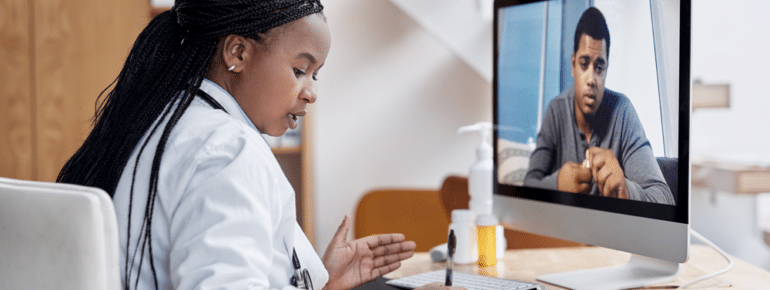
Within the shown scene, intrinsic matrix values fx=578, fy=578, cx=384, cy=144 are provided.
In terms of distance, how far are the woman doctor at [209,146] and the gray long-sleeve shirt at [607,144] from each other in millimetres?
510

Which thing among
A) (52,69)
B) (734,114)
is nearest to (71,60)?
(52,69)

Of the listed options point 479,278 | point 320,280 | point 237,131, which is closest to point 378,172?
point 479,278

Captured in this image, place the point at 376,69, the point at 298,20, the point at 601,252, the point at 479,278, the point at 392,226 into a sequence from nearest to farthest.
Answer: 1. the point at 298,20
2. the point at 479,278
3. the point at 601,252
4. the point at 392,226
5. the point at 376,69

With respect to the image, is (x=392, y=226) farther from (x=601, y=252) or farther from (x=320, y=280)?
(x=320, y=280)

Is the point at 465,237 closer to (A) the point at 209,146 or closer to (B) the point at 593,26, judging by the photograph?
(B) the point at 593,26

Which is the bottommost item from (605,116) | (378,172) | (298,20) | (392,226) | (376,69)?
(392,226)

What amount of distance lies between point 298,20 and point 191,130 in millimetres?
228

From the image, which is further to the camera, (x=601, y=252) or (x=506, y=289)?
(x=601, y=252)

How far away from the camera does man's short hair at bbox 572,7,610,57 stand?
40.4 inches

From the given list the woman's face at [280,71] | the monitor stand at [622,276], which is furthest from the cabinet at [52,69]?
the monitor stand at [622,276]

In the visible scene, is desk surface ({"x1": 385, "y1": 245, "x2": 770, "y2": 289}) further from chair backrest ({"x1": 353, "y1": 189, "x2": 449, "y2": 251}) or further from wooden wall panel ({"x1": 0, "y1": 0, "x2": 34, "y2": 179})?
wooden wall panel ({"x1": 0, "y1": 0, "x2": 34, "y2": 179})

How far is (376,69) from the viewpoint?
2.65m

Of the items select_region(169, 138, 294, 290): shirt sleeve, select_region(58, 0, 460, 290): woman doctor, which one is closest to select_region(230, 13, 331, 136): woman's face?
select_region(58, 0, 460, 290): woman doctor

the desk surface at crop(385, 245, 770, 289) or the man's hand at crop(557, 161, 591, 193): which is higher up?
the man's hand at crop(557, 161, 591, 193)
